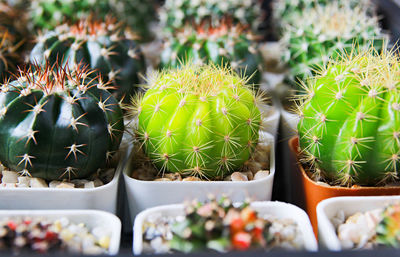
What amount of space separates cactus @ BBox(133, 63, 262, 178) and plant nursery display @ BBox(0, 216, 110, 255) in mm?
261

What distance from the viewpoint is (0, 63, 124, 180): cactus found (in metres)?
1.02

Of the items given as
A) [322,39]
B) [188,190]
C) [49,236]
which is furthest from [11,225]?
[322,39]

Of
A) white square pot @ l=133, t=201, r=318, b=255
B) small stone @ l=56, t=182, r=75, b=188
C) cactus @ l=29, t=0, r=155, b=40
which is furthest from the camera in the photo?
cactus @ l=29, t=0, r=155, b=40

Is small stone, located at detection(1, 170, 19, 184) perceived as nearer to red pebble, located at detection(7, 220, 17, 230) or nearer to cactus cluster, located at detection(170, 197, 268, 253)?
red pebble, located at detection(7, 220, 17, 230)

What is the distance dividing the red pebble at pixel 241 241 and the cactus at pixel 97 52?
2.55ft

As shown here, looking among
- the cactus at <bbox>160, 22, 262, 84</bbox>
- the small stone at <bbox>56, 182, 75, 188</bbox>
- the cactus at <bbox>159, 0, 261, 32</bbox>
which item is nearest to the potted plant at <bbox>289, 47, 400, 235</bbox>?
the cactus at <bbox>160, 22, 262, 84</bbox>

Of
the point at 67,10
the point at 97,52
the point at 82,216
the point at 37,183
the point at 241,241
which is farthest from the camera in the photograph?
the point at 67,10

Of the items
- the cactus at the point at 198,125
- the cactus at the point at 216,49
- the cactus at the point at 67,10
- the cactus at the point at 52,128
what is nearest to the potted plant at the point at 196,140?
the cactus at the point at 198,125

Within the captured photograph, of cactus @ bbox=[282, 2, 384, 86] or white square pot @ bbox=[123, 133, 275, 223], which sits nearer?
white square pot @ bbox=[123, 133, 275, 223]

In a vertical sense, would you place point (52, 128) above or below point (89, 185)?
above

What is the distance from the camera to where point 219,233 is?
84 centimetres

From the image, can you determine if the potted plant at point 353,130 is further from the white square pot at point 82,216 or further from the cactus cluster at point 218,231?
the white square pot at point 82,216

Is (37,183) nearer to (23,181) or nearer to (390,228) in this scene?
(23,181)

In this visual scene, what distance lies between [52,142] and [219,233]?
17.6 inches
